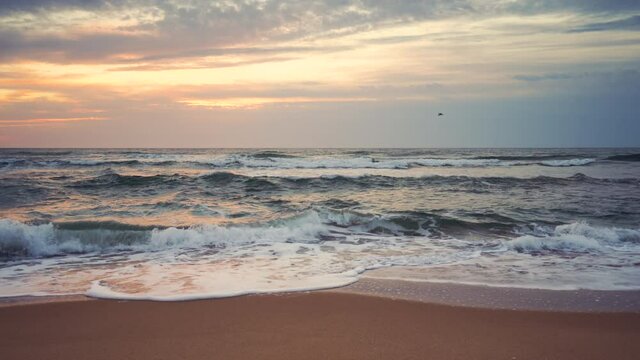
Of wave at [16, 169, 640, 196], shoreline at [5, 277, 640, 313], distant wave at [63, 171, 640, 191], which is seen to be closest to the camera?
shoreline at [5, 277, 640, 313]

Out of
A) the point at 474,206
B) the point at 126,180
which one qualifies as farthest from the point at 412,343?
the point at 126,180

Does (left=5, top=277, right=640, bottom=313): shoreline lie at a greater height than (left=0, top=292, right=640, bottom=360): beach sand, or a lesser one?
lesser

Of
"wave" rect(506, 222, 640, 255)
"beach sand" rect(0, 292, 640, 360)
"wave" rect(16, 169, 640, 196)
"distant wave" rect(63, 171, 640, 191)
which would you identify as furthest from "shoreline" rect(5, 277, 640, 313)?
"distant wave" rect(63, 171, 640, 191)

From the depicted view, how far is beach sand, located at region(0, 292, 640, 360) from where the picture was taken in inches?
130

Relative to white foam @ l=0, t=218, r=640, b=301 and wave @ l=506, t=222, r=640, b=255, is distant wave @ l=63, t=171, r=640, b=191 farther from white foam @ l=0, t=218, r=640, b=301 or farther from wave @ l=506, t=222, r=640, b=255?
white foam @ l=0, t=218, r=640, b=301

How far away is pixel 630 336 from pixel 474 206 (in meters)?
8.76

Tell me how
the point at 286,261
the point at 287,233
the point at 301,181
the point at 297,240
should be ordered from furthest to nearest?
1. the point at 301,181
2. the point at 287,233
3. the point at 297,240
4. the point at 286,261

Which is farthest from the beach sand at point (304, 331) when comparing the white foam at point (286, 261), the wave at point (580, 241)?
the wave at point (580, 241)

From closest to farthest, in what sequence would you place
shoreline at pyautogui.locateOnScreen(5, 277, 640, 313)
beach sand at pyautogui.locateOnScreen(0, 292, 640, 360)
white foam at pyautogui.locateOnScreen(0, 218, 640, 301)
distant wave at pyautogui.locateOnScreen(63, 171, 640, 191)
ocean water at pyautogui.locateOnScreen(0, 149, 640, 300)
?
beach sand at pyautogui.locateOnScreen(0, 292, 640, 360) < shoreline at pyautogui.locateOnScreen(5, 277, 640, 313) < white foam at pyautogui.locateOnScreen(0, 218, 640, 301) < ocean water at pyautogui.locateOnScreen(0, 149, 640, 300) < distant wave at pyautogui.locateOnScreen(63, 171, 640, 191)

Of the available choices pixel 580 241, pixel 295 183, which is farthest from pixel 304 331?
pixel 295 183

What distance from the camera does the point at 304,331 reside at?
372 centimetres

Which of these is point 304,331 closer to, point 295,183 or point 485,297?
point 485,297

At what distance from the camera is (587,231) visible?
8.59m

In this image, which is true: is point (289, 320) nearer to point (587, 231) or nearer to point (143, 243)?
point (143, 243)
